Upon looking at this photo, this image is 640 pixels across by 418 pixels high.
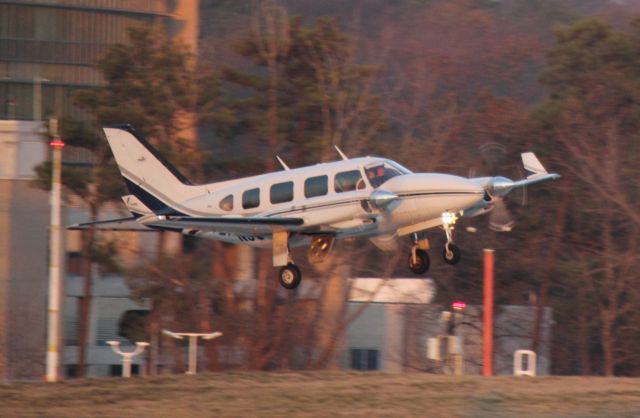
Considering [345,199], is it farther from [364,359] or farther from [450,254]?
[364,359]

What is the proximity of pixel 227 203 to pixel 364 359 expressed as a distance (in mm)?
20636

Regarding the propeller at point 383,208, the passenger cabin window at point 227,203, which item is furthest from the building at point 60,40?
the propeller at point 383,208

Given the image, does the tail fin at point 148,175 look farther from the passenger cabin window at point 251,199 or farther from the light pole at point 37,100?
the light pole at point 37,100

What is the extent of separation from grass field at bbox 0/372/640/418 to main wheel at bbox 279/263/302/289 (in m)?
3.22

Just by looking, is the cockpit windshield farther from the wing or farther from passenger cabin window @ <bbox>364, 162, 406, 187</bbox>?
the wing

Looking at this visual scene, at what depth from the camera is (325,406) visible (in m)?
21.1

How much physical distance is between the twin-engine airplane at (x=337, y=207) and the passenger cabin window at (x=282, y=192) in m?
0.02

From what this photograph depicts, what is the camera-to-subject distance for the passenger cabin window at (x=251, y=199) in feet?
92.5

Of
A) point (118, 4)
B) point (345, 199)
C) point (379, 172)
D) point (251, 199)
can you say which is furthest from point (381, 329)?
point (118, 4)

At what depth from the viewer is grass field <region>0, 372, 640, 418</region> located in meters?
20.3

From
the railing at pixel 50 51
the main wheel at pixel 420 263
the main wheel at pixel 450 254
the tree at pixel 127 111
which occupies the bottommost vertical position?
the main wheel at pixel 420 263

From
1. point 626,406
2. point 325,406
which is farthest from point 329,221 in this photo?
point 626,406

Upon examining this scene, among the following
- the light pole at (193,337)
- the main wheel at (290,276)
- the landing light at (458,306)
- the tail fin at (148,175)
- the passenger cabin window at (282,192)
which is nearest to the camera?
the passenger cabin window at (282,192)

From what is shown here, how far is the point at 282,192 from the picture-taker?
27875 millimetres
